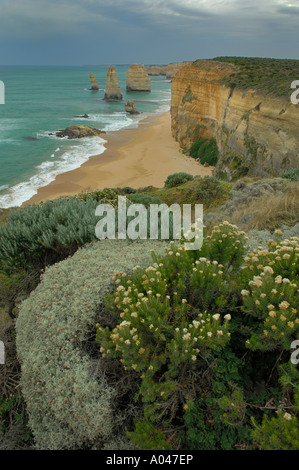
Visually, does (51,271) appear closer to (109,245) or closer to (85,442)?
(109,245)

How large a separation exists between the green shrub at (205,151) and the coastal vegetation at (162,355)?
2610cm

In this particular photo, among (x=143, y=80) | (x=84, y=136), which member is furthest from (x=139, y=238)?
(x=143, y=80)

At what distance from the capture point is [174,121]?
38.4 meters

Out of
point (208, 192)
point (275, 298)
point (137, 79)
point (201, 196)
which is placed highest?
point (137, 79)

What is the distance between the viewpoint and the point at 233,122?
25438mm

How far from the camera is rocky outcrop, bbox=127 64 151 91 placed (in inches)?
3900

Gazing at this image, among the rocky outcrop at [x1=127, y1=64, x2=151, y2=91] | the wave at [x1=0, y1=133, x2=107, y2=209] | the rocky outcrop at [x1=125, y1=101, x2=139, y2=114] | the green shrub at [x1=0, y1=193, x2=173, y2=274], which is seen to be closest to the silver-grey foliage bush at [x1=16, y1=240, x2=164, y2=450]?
the green shrub at [x1=0, y1=193, x2=173, y2=274]

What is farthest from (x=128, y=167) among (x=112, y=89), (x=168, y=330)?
(x=112, y=89)

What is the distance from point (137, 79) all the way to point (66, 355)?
359ft

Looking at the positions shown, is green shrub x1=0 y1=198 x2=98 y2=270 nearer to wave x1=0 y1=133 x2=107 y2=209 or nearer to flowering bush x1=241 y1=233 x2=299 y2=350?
flowering bush x1=241 y1=233 x2=299 y2=350

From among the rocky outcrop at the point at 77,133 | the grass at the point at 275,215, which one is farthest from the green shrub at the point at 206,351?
the rocky outcrop at the point at 77,133

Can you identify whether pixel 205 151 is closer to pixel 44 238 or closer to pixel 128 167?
pixel 128 167

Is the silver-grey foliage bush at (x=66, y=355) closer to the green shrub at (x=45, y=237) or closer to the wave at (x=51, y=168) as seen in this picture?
the green shrub at (x=45, y=237)

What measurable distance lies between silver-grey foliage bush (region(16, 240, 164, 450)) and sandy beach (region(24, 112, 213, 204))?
16.3 m
